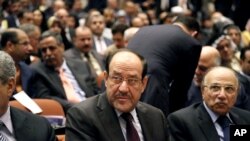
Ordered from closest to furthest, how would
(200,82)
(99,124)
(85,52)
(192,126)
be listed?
(99,124) < (192,126) < (200,82) < (85,52)

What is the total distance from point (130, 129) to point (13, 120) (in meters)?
0.64

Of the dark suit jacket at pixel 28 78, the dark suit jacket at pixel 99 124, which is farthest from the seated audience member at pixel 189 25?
the dark suit jacket at pixel 99 124

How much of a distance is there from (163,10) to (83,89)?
8.54 metres

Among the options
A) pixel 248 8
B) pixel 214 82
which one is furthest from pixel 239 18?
pixel 214 82

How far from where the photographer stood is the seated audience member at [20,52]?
5.62 metres

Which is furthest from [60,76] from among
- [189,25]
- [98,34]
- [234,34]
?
[234,34]

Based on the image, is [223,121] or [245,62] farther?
[245,62]

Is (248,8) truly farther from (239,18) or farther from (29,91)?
(29,91)

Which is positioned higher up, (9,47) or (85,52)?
(9,47)

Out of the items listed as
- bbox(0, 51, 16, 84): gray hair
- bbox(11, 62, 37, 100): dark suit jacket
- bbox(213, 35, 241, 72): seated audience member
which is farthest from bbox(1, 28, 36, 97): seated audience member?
bbox(213, 35, 241, 72): seated audience member

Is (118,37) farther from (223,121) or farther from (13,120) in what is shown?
(13,120)

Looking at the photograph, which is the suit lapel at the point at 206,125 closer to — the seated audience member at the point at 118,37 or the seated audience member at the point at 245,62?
the seated audience member at the point at 245,62

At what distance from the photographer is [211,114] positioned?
4051 millimetres

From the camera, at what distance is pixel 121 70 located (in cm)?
331
